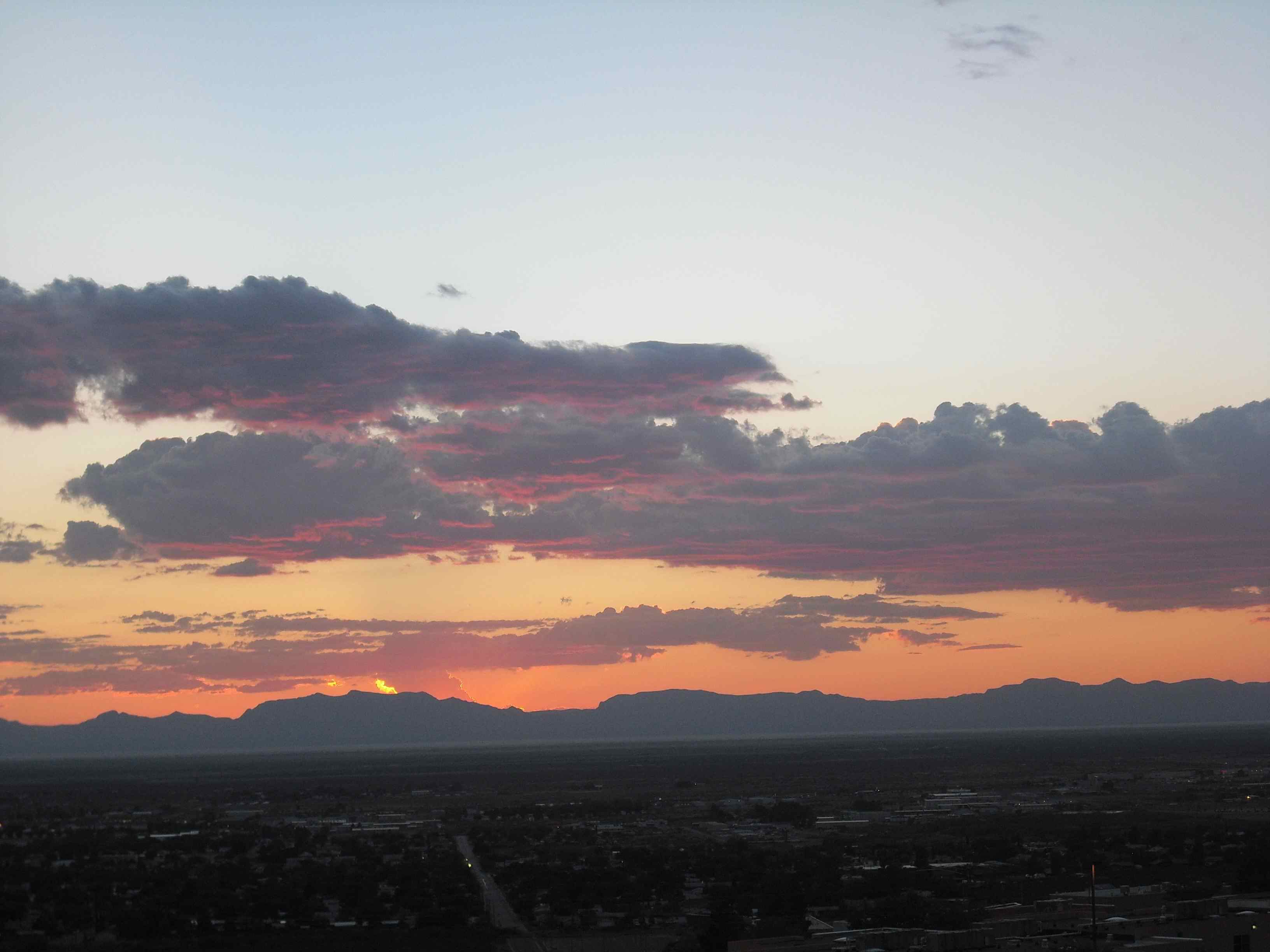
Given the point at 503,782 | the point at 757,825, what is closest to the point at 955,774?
the point at 503,782

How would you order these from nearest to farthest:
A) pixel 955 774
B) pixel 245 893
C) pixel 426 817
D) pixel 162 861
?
pixel 245 893
pixel 162 861
pixel 426 817
pixel 955 774

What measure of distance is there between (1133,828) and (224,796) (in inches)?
4320

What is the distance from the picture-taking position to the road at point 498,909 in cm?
5580

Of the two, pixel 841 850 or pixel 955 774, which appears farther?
pixel 955 774

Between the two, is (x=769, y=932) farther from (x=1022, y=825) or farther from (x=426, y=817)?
(x=426, y=817)

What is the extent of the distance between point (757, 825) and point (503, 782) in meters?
81.8

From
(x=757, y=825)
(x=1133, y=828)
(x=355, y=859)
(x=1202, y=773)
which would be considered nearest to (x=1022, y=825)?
(x=1133, y=828)

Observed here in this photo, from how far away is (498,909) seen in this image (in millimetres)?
64812

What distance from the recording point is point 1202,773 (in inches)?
6403

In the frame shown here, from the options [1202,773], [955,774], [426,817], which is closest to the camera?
[426,817]

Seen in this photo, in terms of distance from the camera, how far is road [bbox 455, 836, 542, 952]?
2197 inches

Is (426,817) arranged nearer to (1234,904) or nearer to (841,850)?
(841,850)

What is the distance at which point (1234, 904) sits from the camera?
53031 mm

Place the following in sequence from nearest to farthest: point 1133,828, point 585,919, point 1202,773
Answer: point 585,919 < point 1133,828 < point 1202,773
